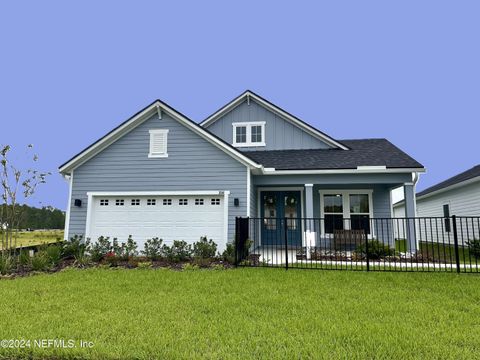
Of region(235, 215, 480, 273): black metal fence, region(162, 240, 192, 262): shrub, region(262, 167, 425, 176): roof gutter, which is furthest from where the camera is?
region(262, 167, 425, 176): roof gutter

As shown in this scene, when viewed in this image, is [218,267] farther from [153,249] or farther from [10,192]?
[10,192]

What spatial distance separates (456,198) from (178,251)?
46.4 feet

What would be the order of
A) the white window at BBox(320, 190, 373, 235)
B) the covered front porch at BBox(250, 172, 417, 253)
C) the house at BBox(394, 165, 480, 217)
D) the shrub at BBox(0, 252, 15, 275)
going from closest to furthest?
the shrub at BBox(0, 252, 15, 275), the covered front porch at BBox(250, 172, 417, 253), the white window at BBox(320, 190, 373, 235), the house at BBox(394, 165, 480, 217)

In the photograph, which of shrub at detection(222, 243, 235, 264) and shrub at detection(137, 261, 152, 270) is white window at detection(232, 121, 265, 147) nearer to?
shrub at detection(222, 243, 235, 264)

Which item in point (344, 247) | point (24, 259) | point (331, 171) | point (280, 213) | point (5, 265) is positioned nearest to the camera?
point (5, 265)

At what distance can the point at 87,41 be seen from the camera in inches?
1309

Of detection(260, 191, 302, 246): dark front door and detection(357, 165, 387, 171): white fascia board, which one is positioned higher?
detection(357, 165, 387, 171): white fascia board

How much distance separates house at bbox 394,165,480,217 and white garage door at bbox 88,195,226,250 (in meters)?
11.2

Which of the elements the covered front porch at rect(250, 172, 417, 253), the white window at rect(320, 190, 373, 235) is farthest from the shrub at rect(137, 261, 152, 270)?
the white window at rect(320, 190, 373, 235)

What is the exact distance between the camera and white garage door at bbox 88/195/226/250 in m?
10.4

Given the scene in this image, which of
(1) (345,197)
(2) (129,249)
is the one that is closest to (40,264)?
(2) (129,249)

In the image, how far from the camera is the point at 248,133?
569 inches

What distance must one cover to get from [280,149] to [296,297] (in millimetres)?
9449

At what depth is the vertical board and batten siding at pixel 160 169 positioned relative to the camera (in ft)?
34.7
